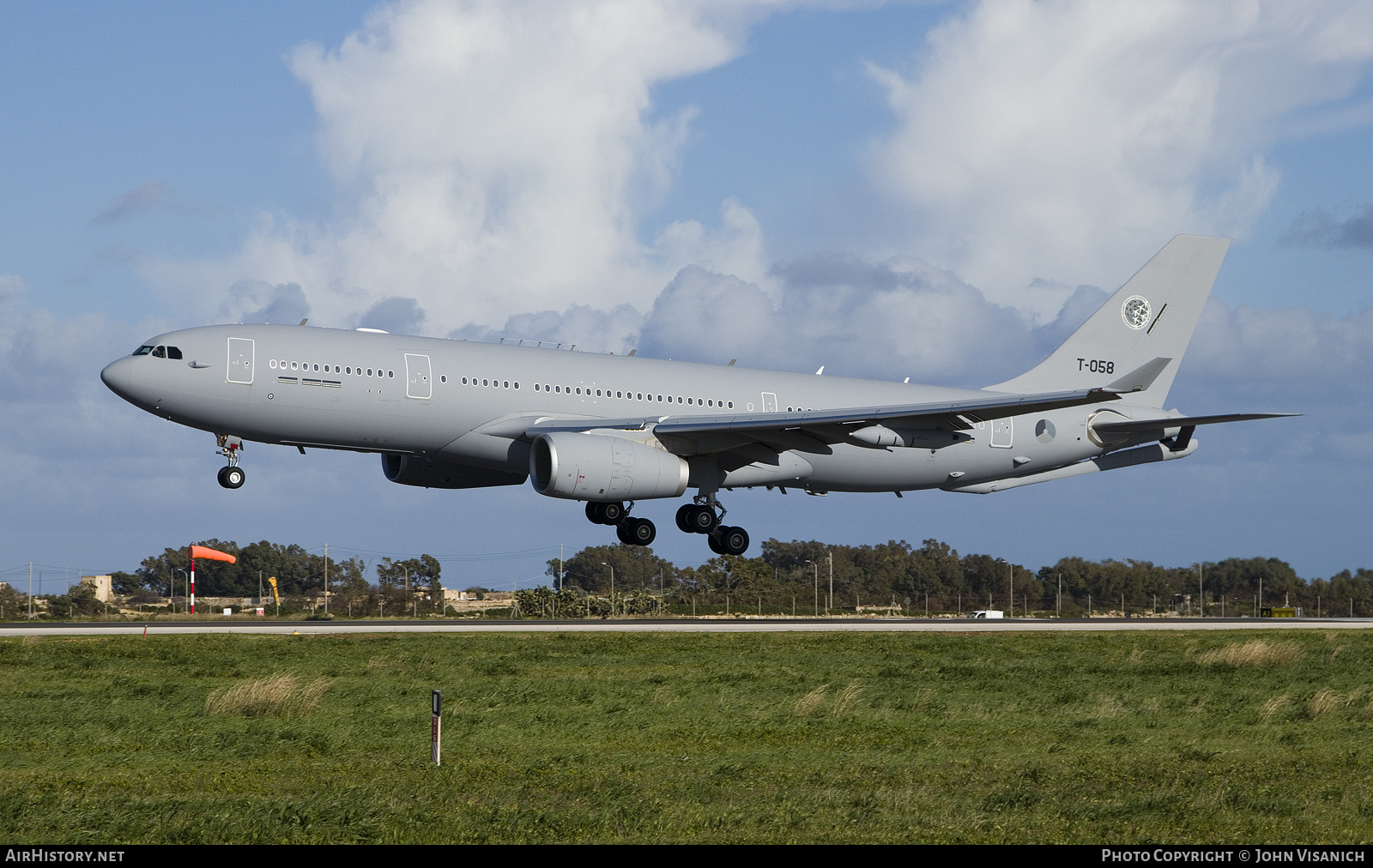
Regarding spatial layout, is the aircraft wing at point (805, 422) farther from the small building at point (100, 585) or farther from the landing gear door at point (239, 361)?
the small building at point (100, 585)

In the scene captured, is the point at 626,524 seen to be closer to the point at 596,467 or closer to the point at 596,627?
the point at 596,627

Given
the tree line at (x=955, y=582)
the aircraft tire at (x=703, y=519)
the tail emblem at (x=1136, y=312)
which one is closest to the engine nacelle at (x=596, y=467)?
the aircraft tire at (x=703, y=519)

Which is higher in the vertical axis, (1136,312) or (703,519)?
(1136,312)

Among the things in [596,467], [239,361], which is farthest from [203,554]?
[596,467]

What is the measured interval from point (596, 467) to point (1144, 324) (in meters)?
23.0

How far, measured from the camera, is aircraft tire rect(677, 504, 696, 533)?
4197cm

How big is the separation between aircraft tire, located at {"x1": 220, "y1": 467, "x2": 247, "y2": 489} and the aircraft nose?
3.30 meters

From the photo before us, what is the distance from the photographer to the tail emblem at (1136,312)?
1916 inches

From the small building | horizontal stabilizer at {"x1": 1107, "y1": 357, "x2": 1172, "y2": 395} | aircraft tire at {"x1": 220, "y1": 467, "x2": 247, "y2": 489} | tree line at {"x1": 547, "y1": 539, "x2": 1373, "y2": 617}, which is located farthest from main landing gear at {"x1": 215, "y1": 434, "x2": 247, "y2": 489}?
the small building

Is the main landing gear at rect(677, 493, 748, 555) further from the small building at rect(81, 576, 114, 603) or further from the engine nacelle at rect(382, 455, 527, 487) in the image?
the small building at rect(81, 576, 114, 603)

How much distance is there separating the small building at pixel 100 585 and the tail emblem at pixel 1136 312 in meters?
73.7

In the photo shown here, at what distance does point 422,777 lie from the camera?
1538cm

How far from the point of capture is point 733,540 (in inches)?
1674
